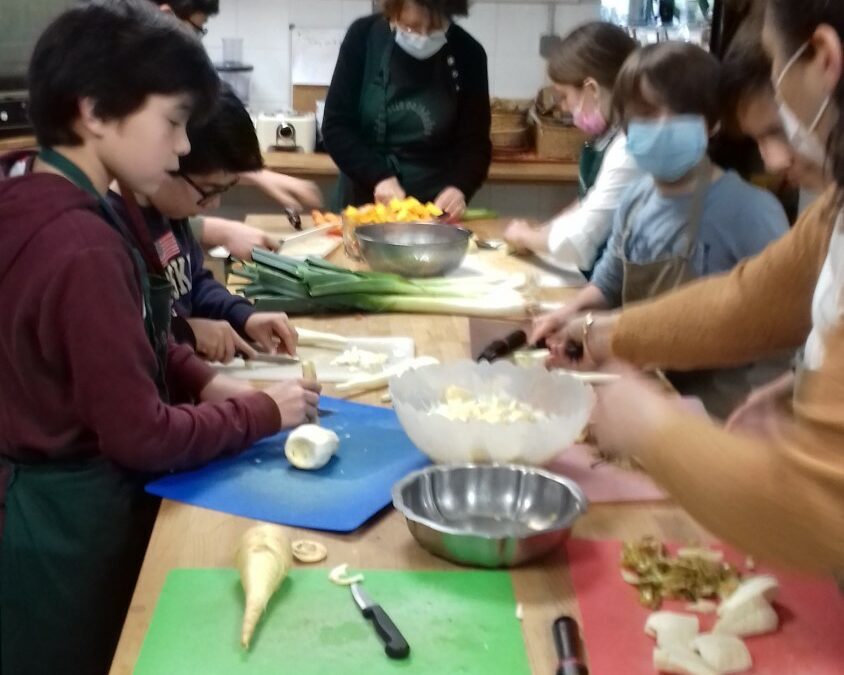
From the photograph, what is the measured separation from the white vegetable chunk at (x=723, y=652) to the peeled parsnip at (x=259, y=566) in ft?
1.33

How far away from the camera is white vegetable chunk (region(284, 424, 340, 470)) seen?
1289 millimetres

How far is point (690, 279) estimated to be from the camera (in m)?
1.96

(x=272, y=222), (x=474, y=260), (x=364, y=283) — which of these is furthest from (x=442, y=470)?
(x=272, y=222)

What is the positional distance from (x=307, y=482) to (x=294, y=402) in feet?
0.57

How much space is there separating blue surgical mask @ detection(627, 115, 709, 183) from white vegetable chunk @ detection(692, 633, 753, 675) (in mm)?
1175

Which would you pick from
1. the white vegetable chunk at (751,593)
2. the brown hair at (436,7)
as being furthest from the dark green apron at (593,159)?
the white vegetable chunk at (751,593)

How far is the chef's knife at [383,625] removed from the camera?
909 millimetres

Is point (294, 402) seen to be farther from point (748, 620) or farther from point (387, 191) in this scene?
point (387, 191)

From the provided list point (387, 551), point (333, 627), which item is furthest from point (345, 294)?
point (333, 627)

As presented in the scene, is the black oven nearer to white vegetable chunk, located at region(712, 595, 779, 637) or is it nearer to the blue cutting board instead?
the blue cutting board

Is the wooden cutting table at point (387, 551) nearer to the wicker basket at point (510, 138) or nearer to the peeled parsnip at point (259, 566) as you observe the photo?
the peeled parsnip at point (259, 566)

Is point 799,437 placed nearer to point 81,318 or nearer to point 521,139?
point 81,318

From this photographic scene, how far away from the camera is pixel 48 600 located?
4.18 feet

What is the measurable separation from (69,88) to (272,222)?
1.76 metres
